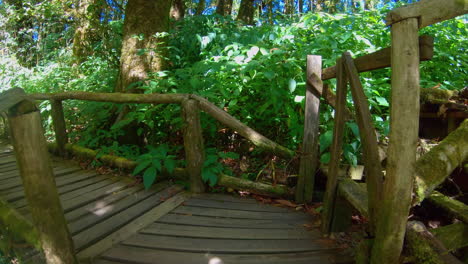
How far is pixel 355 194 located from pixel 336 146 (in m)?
0.42

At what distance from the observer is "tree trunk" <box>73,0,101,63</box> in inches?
285

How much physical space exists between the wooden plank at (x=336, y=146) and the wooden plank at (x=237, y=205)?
0.54m

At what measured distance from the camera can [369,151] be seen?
6.32 feet

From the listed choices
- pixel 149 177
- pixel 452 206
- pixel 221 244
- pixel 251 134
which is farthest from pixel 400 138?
pixel 149 177

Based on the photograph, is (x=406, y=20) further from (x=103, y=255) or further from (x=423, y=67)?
(x=423, y=67)

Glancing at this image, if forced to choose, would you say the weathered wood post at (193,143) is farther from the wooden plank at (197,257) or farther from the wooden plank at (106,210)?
the wooden plank at (197,257)

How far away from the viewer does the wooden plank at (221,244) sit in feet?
6.98

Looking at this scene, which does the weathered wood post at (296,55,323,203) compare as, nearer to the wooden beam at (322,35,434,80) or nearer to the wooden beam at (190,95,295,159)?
the wooden beam at (190,95,295,159)

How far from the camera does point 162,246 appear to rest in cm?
213

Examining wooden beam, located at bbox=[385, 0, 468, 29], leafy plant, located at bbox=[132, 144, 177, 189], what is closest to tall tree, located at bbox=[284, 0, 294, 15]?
leafy plant, located at bbox=[132, 144, 177, 189]

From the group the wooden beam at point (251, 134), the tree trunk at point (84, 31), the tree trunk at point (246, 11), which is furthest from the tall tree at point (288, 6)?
the wooden beam at point (251, 134)

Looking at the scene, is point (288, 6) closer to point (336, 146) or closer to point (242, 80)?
point (242, 80)

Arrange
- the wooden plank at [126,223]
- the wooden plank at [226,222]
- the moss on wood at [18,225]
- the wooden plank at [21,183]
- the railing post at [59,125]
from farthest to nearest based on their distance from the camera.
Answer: the railing post at [59,125] < the wooden plank at [21,183] < the wooden plank at [226,222] < the wooden plank at [126,223] < the moss on wood at [18,225]

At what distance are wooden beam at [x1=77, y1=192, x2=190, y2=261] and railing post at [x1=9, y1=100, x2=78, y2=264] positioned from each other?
0.78 ft
